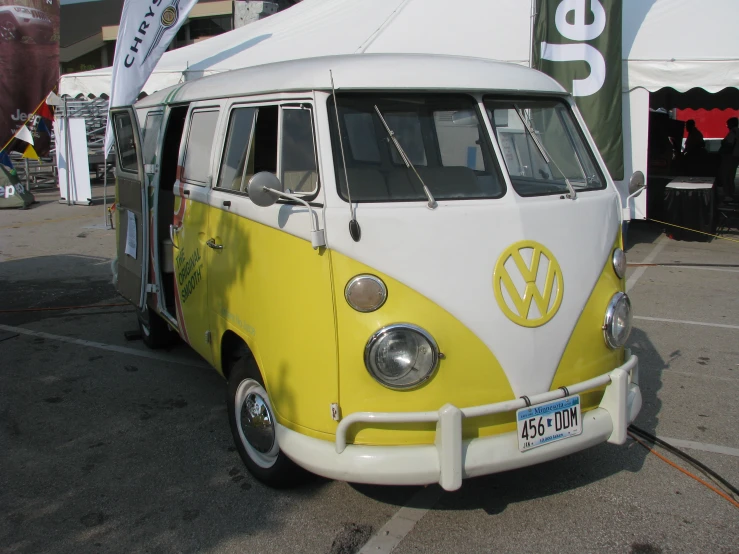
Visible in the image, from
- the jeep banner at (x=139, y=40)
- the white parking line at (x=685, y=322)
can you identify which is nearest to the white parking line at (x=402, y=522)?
the white parking line at (x=685, y=322)

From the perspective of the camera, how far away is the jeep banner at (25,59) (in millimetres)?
5117

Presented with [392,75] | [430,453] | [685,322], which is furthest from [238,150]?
[685,322]

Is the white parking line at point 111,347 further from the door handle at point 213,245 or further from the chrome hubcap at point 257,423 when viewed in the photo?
the chrome hubcap at point 257,423

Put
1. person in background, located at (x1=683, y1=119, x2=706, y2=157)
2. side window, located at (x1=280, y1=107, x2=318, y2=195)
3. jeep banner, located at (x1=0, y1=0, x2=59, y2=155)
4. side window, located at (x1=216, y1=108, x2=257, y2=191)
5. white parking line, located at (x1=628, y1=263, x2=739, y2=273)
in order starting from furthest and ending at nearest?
person in background, located at (x1=683, y1=119, x2=706, y2=157), white parking line, located at (x1=628, y1=263, x2=739, y2=273), jeep banner, located at (x1=0, y1=0, x2=59, y2=155), side window, located at (x1=216, y1=108, x2=257, y2=191), side window, located at (x1=280, y1=107, x2=318, y2=195)

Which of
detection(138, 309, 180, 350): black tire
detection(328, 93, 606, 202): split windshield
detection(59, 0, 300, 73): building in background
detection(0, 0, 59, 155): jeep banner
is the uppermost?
detection(59, 0, 300, 73): building in background

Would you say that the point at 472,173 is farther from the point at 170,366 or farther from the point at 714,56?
the point at 714,56

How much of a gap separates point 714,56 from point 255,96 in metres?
8.16

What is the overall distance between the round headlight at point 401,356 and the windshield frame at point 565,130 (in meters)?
0.95

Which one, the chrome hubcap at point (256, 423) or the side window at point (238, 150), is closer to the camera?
the chrome hubcap at point (256, 423)

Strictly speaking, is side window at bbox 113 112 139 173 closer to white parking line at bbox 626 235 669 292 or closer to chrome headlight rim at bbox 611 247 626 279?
chrome headlight rim at bbox 611 247 626 279

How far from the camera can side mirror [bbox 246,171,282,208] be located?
3.21m

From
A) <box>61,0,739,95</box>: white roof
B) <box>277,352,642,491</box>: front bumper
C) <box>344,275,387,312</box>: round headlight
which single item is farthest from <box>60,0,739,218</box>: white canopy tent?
<box>277,352,642,491</box>: front bumper

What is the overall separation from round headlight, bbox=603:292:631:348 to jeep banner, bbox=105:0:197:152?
8185mm

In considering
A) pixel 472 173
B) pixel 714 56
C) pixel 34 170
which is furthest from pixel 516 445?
pixel 34 170
